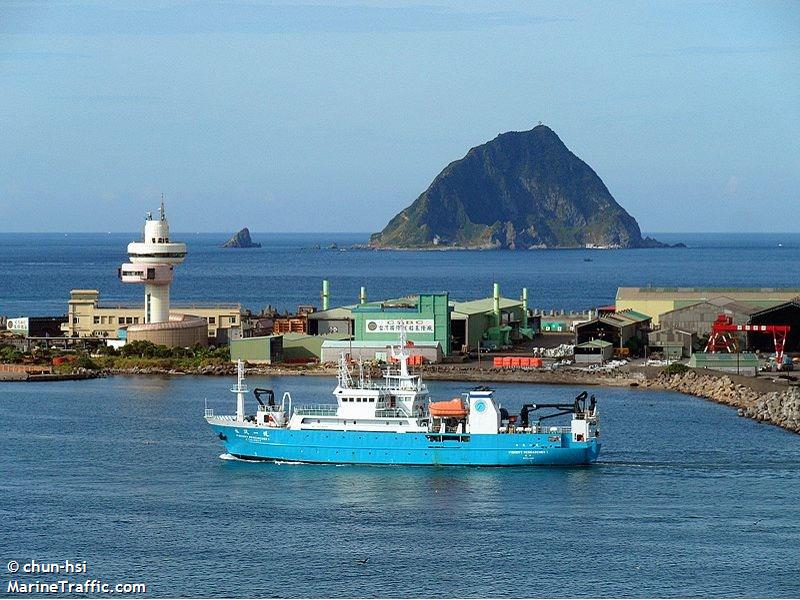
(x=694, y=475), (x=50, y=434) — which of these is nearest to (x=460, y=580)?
(x=694, y=475)

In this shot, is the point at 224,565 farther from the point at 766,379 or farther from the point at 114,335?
the point at 114,335

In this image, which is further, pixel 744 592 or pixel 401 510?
pixel 401 510

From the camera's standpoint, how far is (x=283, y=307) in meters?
94.2

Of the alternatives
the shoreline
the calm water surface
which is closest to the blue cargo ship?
the calm water surface

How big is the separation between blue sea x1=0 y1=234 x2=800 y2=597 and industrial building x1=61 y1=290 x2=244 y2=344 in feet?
48.8

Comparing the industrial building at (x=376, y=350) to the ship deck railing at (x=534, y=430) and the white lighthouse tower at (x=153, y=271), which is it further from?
the ship deck railing at (x=534, y=430)

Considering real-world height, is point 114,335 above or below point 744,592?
above

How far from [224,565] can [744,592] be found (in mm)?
8912

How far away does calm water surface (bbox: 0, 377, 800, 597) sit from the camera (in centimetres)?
2617

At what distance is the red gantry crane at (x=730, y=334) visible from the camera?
189 feet

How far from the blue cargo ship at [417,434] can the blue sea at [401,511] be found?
472mm

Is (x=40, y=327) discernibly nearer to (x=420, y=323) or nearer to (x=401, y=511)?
(x=420, y=323)

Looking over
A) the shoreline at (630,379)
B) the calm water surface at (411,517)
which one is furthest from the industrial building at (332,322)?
the calm water surface at (411,517)

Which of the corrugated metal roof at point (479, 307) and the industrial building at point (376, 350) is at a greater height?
the corrugated metal roof at point (479, 307)
